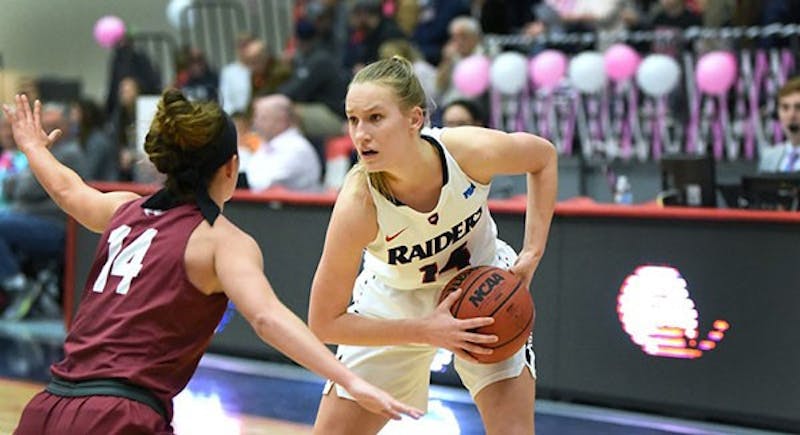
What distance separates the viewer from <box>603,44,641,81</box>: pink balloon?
36.7 feet

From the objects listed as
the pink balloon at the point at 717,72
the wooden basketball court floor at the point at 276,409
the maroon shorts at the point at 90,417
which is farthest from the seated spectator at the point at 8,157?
the maroon shorts at the point at 90,417

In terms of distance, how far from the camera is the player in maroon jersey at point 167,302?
345 centimetres

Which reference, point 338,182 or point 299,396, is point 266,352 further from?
point 338,182

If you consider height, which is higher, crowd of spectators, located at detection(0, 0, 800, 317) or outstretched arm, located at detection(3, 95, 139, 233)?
outstretched arm, located at detection(3, 95, 139, 233)

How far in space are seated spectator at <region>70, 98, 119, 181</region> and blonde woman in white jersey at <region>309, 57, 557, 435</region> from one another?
24.8ft

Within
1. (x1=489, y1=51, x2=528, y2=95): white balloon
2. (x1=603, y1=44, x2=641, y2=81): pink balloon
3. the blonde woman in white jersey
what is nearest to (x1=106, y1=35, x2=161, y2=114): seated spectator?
(x1=489, y1=51, x2=528, y2=95): white balloon

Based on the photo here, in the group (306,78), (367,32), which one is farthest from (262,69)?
(367,32)

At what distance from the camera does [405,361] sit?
465cm

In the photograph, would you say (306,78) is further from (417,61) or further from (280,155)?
(280,155)


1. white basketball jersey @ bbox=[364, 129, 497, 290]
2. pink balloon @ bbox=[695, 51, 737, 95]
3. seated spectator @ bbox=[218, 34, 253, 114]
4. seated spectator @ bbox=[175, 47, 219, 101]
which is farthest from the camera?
seated spectator @ bbox=[175, 47, 219, 101]

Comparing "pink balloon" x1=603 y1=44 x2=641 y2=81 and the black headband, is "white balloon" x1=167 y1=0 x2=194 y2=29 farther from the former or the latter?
the black headband

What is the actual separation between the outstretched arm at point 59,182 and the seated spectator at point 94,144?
25.1 ft

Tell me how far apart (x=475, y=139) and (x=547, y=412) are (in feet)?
10.6

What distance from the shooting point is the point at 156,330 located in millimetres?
3547
